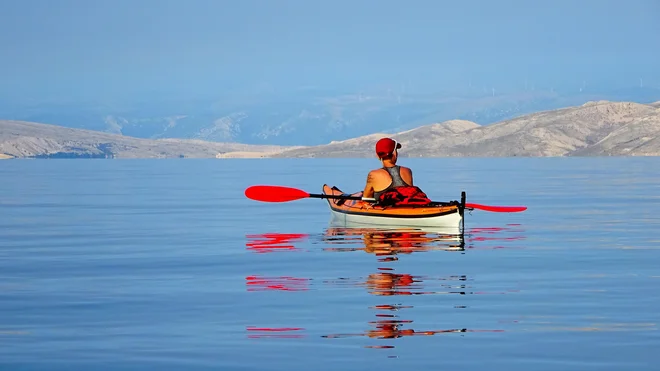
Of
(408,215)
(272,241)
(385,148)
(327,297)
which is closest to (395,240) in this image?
(408,215)

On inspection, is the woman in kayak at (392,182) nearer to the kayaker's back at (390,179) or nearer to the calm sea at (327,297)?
the kayaker's back at (390,179)

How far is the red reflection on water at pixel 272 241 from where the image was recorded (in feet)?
108

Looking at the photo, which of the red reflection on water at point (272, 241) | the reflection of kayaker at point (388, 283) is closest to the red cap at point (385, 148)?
the red reflection on water at point (272, 241)

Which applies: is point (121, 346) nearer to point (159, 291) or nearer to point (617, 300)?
point (159, 291)

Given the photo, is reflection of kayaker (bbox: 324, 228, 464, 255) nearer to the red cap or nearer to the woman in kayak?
the woman in kayak

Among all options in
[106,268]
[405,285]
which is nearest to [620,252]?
[405,285]

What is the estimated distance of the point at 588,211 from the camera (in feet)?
161

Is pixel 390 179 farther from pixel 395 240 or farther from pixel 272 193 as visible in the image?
pixel 272 193

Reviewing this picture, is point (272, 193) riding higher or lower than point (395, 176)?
lower

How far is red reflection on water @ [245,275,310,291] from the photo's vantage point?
76.0ft

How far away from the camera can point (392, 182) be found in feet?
120

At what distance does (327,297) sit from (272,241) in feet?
45.5

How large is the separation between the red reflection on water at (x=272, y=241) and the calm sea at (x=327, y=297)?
6cm

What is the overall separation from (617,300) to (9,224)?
90.9 feet
